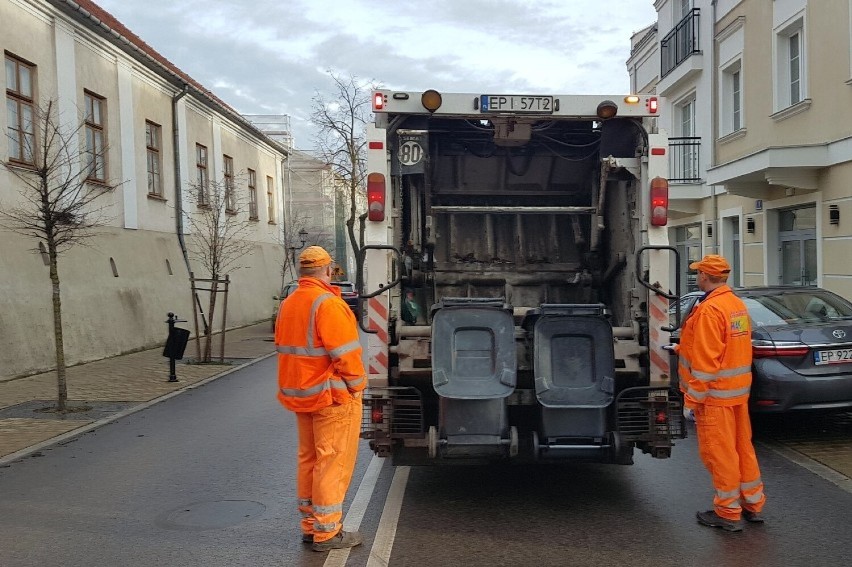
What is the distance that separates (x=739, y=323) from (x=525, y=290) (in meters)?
2.52

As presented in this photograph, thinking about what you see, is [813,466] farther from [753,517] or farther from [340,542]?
[340,542]

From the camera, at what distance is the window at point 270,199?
98.8 feet

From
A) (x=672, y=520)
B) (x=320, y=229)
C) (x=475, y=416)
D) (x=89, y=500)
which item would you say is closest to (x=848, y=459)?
(x=672, y=520)

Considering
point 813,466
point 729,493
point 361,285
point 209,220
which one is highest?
point 209,220

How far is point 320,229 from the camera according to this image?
45562 mm

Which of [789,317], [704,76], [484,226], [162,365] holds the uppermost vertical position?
→ [704,76]

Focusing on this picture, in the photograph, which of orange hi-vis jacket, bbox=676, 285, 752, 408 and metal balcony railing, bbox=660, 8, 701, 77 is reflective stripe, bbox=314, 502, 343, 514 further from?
metal balcony railing, bbox=660, 8, 701, 77

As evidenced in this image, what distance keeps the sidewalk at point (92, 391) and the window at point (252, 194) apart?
11.7 meters

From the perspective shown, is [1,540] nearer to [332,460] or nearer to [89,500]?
[89,500]

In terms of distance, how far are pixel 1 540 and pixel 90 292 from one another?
10.8m

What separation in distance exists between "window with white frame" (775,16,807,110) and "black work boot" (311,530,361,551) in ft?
39.9

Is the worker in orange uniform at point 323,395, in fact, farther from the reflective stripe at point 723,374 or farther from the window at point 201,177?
the window at point 201,177

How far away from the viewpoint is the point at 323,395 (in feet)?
14.2

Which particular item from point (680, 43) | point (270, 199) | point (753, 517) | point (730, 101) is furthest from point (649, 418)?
point (270, 199)
